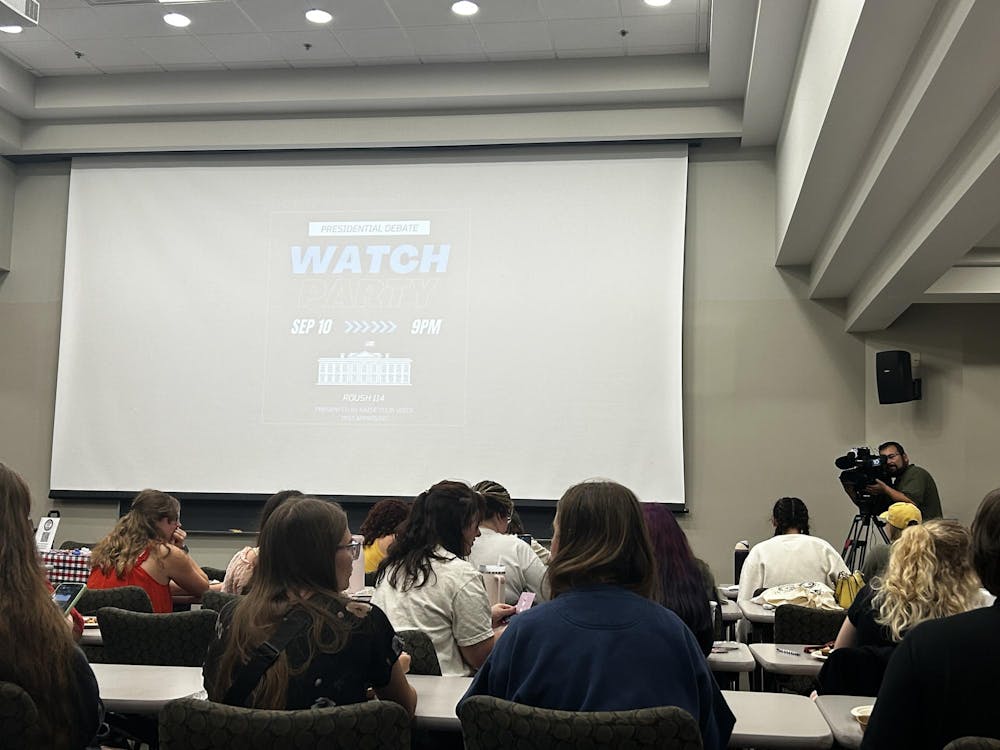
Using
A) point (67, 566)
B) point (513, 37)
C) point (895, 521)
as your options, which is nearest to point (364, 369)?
point (513, 37)

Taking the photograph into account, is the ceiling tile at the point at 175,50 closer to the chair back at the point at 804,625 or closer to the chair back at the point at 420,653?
the chair back at the point at 420,653

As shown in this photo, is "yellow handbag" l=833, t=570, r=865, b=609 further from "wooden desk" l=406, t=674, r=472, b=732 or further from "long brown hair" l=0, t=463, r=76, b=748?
"long brown hair" l=0, t=463, r=76, b=748

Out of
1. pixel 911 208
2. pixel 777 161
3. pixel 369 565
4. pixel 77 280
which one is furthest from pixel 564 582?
pixel 77 280

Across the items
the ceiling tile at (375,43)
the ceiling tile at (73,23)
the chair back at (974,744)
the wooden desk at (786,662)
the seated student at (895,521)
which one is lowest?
the wooden desk at (786,662)

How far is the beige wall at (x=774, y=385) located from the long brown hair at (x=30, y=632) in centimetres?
584

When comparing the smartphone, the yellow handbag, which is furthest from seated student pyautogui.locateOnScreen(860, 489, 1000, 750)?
the yellow handbag

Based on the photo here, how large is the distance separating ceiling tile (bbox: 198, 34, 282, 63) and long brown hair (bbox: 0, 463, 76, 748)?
18.4ft

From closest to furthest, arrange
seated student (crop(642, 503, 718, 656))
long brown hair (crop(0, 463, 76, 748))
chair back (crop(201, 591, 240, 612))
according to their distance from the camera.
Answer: long brown hair (crop(0, 463, 76, 748))
seated student (crop(642, 503, 718, 656))
chair back (crop(201, 591, 240, 612))

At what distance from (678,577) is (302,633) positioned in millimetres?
1364

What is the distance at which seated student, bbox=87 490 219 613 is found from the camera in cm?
439

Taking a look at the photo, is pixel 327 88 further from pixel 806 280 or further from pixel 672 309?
pixel 806 280

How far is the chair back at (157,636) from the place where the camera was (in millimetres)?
3303

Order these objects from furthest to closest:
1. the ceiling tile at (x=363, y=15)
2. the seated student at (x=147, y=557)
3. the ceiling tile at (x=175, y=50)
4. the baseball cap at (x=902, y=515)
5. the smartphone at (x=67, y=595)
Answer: the ceiling tile at (x=175, y=50) → the ceiling tile at (x=363, y=15) → the baseball cap at (x=902, y=515) → the seated student at (x=147, y=557) → the smartphone at (x=67, y=595)

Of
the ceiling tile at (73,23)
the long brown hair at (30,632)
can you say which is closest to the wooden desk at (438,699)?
the long brown hair at (30,632)
